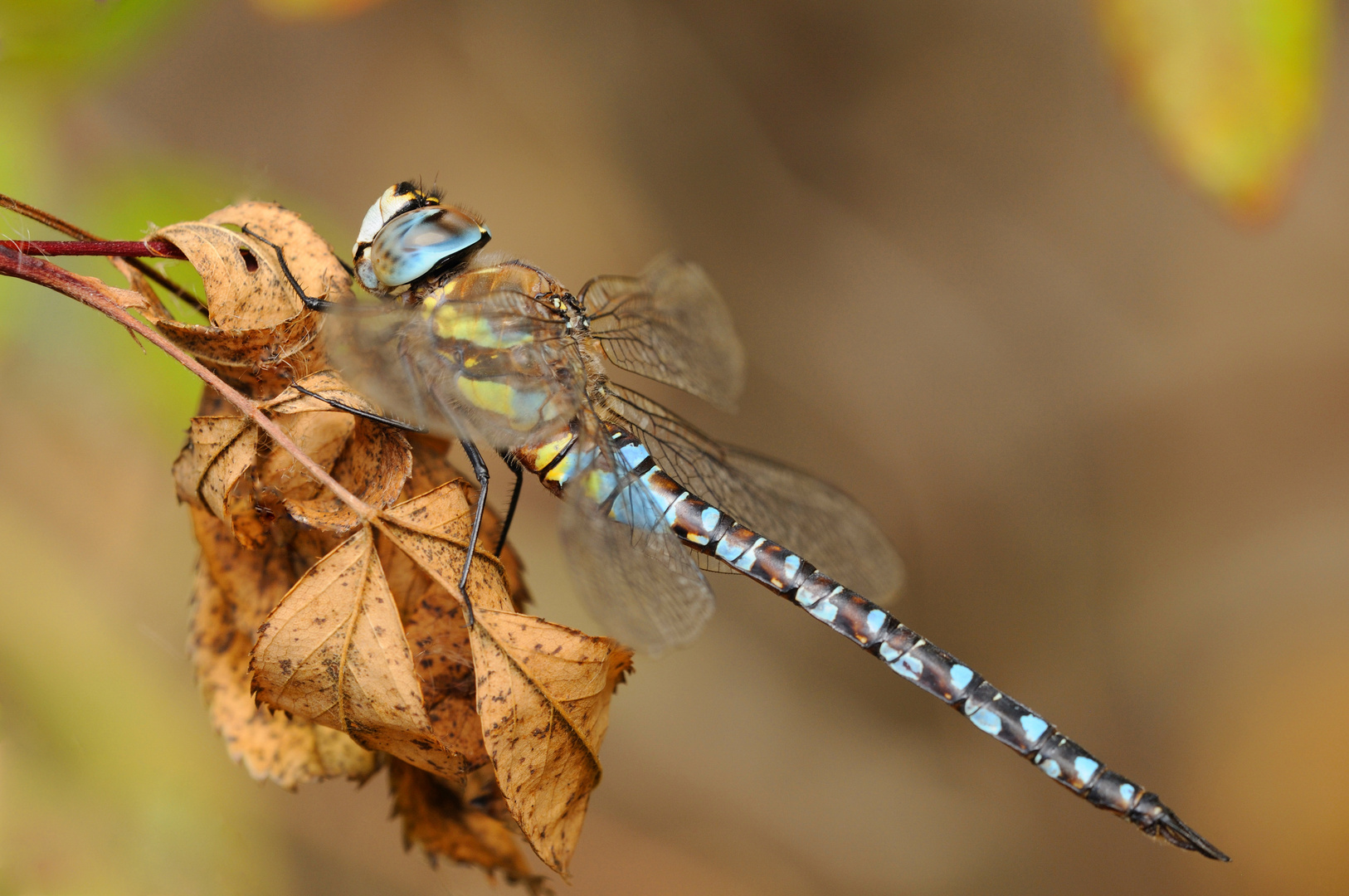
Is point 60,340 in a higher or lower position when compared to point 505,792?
higher

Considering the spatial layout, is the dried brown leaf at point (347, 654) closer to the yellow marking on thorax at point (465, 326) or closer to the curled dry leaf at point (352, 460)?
the curled dry leaf at point (352, 460)

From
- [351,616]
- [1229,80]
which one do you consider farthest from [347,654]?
[1229,80]

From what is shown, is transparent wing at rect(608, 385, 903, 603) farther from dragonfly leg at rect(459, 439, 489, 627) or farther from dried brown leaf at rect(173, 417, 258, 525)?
dried brown leaf at rect(173, 417, 258, 525)

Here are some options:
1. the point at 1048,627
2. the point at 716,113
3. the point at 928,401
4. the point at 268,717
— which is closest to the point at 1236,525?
the point at 1048,627

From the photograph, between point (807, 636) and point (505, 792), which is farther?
point (807, 636)

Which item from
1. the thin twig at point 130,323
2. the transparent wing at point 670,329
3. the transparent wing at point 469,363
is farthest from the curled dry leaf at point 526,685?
the transparent wing at point 670,329

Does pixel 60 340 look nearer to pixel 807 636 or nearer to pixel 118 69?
pixel 118 69
